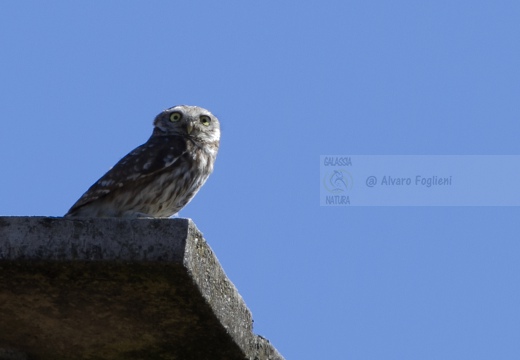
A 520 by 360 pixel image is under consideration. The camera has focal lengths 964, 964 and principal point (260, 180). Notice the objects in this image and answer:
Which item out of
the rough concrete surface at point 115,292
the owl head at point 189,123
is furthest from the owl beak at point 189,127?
the rough concrete surface at point 115,292

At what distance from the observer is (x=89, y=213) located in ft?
21.7

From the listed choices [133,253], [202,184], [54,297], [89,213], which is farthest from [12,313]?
[202,184]

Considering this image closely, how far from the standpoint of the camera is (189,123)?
865 cm

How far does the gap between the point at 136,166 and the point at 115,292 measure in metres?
3.93

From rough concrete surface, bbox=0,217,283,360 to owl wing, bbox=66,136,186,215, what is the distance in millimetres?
3205

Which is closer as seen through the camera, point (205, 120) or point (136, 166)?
point (136, 166)

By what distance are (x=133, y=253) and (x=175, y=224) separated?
0.16m

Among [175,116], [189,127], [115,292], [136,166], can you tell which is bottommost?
[115,292]

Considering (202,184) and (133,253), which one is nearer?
(133,253)

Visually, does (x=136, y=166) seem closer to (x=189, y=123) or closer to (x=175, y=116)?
(x=189, y=123)

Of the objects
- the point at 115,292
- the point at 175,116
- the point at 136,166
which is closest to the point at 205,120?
the point at 175,116

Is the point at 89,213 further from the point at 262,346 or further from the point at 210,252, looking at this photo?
the point at 210,252

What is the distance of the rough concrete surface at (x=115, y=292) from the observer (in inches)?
116

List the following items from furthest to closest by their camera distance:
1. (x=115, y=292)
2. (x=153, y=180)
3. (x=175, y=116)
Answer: (x=175, y=116) < (x=153, y=180) < (x=115, y=292)
